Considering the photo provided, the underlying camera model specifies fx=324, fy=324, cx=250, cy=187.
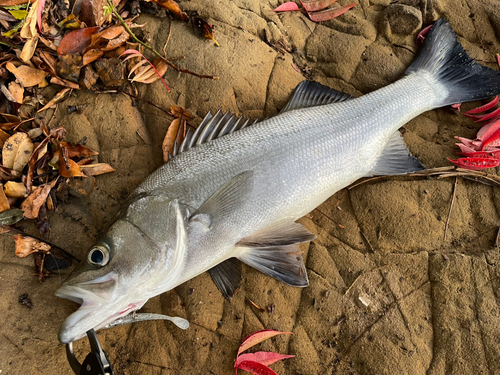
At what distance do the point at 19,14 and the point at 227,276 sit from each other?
317 cm

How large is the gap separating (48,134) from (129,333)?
2.01 m

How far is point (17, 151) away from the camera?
296 centimetres

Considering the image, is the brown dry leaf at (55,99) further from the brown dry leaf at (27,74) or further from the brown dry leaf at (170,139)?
the brown dry leaf at (170,139)

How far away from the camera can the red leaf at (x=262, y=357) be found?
2.84m

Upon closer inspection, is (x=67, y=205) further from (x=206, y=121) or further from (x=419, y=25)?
(x=419, y=25)

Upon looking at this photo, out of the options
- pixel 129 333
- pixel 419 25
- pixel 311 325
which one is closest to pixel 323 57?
pixel 419 25

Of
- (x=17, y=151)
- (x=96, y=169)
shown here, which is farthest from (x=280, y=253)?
(x=17, y=151)

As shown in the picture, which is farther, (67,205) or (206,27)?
(206,27)

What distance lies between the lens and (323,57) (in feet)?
12.0

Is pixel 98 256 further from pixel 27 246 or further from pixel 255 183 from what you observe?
pixel 255 183

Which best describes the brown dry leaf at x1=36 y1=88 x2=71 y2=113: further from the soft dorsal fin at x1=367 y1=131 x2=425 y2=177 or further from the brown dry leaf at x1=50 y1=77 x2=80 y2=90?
the soft dorsal fin at x1=367 y1=131 x2=425 y2=177

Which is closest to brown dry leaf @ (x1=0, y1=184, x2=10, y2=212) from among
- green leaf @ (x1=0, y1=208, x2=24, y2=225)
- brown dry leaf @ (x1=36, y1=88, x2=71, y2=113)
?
green leaf @ (x1=0, y1=208, x2=24, y2=225)

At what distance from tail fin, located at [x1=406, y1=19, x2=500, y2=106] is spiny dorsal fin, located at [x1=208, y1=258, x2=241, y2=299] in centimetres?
275

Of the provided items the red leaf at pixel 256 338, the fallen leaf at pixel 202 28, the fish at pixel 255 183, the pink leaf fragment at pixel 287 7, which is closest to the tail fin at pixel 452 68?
the fish at pixel 255 183
